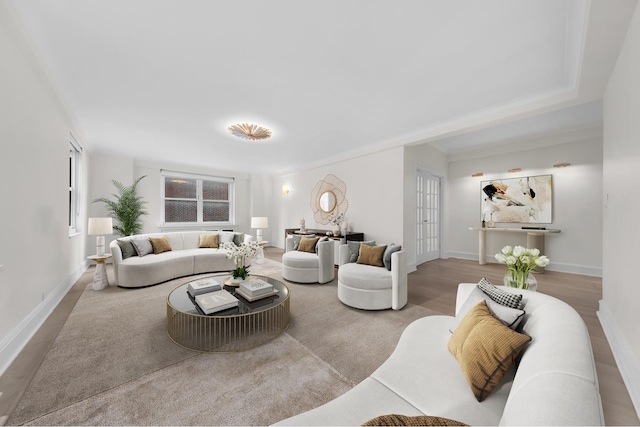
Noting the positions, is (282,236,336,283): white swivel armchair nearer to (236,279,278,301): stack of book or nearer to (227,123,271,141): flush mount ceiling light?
(236,279,278,301): stack of book

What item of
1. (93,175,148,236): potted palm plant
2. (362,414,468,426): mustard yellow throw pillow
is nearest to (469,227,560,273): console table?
(362,414,468,426): mustard yellow throw pillow

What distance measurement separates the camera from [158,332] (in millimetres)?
2389

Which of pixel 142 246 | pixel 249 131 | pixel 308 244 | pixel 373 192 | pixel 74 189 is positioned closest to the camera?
pixel 249 131

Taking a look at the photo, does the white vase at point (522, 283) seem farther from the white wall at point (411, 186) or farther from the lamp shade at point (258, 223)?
the lamp shade at point (258, 223)

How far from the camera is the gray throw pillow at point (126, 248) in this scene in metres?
4.00

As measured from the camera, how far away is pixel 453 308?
303cm

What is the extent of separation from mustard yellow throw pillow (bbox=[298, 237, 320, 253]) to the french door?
240 centimetres

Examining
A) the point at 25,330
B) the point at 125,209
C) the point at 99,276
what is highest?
the point at 125,209

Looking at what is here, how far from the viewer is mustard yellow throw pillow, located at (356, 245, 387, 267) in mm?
3299

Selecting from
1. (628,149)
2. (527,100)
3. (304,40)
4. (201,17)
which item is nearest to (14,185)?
(201,17)

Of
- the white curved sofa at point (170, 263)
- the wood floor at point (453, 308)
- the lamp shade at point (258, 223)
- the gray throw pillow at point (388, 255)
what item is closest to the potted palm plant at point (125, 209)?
the wood floor at point (453, 308)

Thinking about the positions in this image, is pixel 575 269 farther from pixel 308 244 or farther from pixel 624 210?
pixel 308 244

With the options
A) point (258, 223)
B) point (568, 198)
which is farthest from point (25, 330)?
point (568, 198)

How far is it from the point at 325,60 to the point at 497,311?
7.77ft
